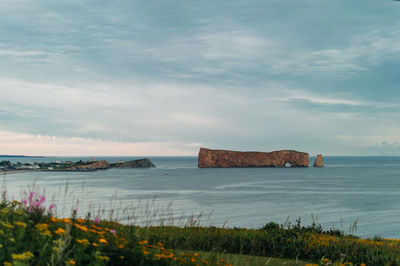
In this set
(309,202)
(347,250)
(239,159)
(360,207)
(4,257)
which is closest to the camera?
(4,257)

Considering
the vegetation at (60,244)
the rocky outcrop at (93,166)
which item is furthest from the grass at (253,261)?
the rocky outcrop at (93,166)

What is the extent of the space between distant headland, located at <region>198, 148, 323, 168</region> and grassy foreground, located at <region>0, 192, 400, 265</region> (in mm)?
127838

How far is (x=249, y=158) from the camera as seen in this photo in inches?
5679

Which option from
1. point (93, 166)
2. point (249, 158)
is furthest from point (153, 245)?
point (249, 158)

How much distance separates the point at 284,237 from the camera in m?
9.76

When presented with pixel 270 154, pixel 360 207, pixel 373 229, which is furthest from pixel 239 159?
pixel 373 229

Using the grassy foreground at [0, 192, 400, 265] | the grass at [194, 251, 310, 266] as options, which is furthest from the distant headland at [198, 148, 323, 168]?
the grass at [194, 251, 310, 266]

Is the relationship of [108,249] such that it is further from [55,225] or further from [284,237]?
[284,237]

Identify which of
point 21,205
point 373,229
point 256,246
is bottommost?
point 373,229

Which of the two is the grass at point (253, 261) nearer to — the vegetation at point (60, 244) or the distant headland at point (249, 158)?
the vegetation at point (60, 244)

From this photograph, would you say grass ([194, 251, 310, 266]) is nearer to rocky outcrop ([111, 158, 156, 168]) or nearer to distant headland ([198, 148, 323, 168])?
distant headland ([198, 148, 323, 168])

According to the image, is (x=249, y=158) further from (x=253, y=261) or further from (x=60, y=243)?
(x=60, y=243)

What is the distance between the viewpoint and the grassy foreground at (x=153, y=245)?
484 centimetres

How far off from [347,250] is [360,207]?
41.0 metres
